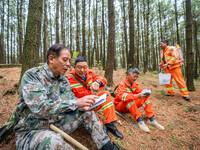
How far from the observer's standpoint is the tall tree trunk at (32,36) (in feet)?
10.1

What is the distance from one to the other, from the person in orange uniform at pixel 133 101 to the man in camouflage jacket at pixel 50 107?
4.06 ft

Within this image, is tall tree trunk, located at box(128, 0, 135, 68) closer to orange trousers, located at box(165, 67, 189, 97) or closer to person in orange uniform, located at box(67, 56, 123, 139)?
orange trousers, located at box(165, 67, 189, 97)

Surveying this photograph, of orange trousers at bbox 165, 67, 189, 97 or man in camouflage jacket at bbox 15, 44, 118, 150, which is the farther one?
orange trousers at bbox 165, 67, 189, 97

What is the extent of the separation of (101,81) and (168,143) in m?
2.13

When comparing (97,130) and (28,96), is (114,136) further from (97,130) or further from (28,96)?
(28,96)

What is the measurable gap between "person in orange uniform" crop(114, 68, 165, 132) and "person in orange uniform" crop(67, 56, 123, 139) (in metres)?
0.63

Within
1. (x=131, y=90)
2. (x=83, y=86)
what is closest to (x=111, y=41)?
(x=131, y=90)

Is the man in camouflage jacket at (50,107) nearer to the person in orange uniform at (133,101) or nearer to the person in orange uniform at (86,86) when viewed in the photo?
the person in orange uniform at (86,86)

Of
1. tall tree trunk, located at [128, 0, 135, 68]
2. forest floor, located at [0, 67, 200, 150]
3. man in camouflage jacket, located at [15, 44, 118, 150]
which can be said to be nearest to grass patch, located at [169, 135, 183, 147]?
forest floor, located at [0, 67, 200, 150]

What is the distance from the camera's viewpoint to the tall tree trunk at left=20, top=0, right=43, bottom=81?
3066 millimetres

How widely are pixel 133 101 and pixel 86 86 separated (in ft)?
4.49

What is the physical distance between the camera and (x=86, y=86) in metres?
2.57

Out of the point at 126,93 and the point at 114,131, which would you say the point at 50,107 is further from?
Result: the point at 126,93

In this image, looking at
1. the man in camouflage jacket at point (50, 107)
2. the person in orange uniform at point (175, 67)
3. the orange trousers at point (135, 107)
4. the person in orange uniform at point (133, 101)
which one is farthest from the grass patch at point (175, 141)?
the person in orange uniform at point (175, 67)
